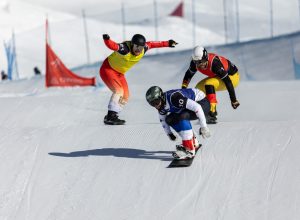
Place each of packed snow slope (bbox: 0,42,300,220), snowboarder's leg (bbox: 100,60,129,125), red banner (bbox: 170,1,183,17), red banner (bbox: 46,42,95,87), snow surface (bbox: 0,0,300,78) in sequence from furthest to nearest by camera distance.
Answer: red banner (bbox: 170,1,183,17) < snow surface (bbox: 0,0,300,78) < red banner (bbox: 46,42,95,87) < snowboarder's leg (bbox: 100,60,129,125) < packed snow slope (bbox: 0,42,300,220)

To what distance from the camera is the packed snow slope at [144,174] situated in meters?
8.72

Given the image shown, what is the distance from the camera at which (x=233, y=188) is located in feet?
29.5

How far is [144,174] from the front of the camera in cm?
984

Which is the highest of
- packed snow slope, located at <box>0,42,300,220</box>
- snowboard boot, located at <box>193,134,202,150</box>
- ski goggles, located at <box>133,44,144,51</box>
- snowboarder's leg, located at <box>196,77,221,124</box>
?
ski goggles, located at <box>133,44,144,51</box>

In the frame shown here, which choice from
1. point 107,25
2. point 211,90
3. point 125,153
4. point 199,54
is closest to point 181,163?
point 125,153

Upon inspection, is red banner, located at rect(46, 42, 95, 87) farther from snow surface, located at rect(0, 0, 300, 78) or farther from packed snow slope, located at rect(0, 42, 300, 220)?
snow surface, located at rect(0, 0, 300, 78)

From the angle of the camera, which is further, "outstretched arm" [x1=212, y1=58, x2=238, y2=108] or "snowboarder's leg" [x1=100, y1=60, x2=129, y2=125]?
"snowboarder's leg" [x1=100, y1=60, x2=129, y2=125]

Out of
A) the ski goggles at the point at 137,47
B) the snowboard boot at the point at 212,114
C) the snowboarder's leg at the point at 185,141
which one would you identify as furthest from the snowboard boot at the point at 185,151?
the ski goggles at the point at 137,47

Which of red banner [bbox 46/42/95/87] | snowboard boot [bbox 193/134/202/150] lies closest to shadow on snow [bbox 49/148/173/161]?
snowboard boot [bbox 193/134/202/150]

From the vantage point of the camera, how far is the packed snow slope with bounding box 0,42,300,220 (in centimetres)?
872

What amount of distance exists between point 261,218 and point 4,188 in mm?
3576

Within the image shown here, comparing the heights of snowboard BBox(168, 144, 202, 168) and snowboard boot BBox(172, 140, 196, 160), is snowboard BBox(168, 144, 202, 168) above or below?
below

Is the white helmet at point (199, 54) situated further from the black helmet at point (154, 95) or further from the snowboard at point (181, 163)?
the snowboard at point (181, 163)

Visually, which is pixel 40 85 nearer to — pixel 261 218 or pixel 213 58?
pixel 213 58
